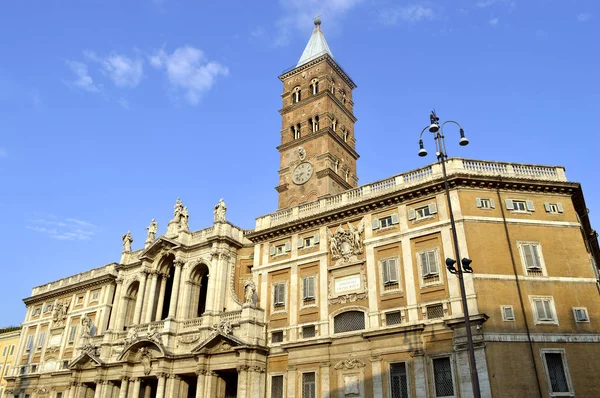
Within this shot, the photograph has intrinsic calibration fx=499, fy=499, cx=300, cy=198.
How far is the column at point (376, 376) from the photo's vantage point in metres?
28.2

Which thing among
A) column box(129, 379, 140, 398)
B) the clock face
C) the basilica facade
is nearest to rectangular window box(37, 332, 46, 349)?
the basilica facade

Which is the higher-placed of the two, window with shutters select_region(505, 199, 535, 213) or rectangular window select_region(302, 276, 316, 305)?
window with shutters select_region(505, 199, 535, 213)

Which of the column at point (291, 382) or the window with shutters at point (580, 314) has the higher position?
the window with shutters at point (580, 314)

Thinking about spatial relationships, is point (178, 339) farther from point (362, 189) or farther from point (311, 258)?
point (362, 189)

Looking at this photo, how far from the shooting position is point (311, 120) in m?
48.9

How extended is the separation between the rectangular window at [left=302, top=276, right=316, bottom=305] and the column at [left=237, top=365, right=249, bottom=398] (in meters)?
5.85

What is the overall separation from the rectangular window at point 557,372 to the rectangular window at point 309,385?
43.3 ft

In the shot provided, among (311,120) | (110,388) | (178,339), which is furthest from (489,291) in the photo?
(110,388)

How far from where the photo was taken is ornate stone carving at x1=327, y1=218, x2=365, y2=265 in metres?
32.7

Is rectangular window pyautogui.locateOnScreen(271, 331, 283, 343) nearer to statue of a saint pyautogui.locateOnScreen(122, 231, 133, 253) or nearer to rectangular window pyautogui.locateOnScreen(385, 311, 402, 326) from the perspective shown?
rectangular window pyautogui.locateOnScreen(385, 311, 402, 326)

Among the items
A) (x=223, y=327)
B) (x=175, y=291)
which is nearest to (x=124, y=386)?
(x=175, y=291)

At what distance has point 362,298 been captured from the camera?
31.0 metres

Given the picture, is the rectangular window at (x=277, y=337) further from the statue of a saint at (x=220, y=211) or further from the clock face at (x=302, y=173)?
the clock face at (x=302, y=173)

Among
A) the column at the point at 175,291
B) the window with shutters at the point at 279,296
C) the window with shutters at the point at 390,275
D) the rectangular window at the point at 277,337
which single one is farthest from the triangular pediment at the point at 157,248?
the window with shutters at the point at 390,275
